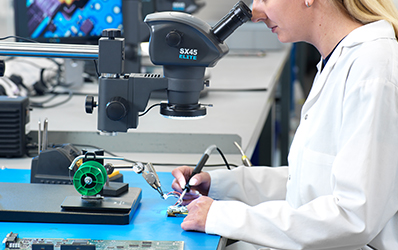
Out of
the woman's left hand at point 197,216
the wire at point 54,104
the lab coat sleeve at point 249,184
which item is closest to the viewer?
the woman's left hand at point 197,216

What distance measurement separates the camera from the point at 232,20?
1188mm

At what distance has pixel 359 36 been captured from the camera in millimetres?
1202

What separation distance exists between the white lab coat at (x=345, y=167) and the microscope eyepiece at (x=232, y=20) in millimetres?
243

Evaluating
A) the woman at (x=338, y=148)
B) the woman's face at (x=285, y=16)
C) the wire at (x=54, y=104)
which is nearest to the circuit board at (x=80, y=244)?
the woman at (x=338, y=148)

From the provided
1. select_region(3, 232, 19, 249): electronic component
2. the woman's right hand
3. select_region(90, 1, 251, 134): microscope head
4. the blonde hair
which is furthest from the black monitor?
select_region(3, 232, 19, 249): electronic component

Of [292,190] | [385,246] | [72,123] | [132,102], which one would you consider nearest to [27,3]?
[72,123]

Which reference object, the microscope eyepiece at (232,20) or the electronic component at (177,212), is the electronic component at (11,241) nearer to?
the electronic component at (177,212)

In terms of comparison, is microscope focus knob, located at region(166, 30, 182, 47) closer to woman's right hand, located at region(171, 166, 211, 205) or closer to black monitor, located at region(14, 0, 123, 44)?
woman's right hand, located at region(171, 166, 211, 205)

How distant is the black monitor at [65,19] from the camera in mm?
2469

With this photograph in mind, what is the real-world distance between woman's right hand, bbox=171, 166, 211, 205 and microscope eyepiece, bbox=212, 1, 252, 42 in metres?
0.41

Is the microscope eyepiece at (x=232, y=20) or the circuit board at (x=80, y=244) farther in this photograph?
the microscope eyepiece at (x=232, y=20)

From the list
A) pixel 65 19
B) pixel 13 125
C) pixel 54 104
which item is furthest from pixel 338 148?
pixel 65 19

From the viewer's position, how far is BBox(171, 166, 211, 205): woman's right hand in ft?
4.54

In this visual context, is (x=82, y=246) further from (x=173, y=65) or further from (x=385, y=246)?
(x=385, y=246)
